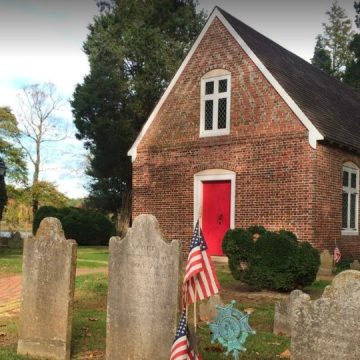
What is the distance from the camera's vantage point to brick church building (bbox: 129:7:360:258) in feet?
49.8

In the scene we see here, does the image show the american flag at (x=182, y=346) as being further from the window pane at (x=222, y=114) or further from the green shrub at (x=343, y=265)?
the window pane at (x=222, y=114)

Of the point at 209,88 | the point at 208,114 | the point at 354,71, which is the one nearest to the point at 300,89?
the point at 209,88

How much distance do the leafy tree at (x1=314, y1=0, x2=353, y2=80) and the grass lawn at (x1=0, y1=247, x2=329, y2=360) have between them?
4457 centimetres

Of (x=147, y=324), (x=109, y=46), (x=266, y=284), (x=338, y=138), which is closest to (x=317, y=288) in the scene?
(x=266, y=284)

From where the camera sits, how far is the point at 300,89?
17.0 m

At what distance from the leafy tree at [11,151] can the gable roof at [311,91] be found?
17.6m

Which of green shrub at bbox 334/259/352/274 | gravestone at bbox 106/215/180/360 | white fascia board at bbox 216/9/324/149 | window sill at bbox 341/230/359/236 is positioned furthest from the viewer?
window sill at bbox 341/230/359/236

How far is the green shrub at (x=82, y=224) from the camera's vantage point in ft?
86.8

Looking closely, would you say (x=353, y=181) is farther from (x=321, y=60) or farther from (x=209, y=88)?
(x=321, y=60)

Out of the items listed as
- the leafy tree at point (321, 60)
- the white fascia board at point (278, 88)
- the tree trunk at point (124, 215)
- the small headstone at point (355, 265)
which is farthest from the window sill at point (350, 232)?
the leafy tree at point (321, 60)

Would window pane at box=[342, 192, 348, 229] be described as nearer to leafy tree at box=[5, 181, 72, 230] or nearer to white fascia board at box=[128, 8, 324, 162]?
white fascia board at box=[128, 8, 324, 162]

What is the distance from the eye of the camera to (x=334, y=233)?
52.5ft

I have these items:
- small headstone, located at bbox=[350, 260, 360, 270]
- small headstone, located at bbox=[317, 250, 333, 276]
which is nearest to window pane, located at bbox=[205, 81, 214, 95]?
small headstone, located at bbox=[317, 250, 333, 276]

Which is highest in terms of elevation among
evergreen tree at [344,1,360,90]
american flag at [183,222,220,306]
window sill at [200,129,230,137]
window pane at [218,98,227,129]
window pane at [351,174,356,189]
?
evergreen tree at [344,1,360,90]
